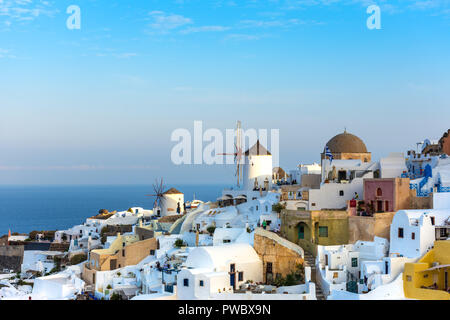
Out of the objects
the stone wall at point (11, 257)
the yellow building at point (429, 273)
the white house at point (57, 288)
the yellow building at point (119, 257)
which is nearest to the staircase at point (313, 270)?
the yellow building at point (429, 273)

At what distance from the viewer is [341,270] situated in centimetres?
2109

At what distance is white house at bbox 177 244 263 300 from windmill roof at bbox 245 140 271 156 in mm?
10467

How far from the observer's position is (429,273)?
63.1ft

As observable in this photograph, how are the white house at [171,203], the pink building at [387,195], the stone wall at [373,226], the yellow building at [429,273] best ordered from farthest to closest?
1. the white house at [171,203]
2. the pink building at [387,195]
3. the stone wall at [373,226]
4. the yellow building at [429,273]

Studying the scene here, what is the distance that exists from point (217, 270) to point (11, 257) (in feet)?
63.6

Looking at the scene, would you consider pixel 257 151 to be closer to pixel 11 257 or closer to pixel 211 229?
pixel 211 229

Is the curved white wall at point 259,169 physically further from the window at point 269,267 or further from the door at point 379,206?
the window at point 269,267

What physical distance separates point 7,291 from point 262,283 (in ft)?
40.9

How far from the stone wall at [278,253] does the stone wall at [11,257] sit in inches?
728

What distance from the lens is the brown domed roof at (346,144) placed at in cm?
3153
